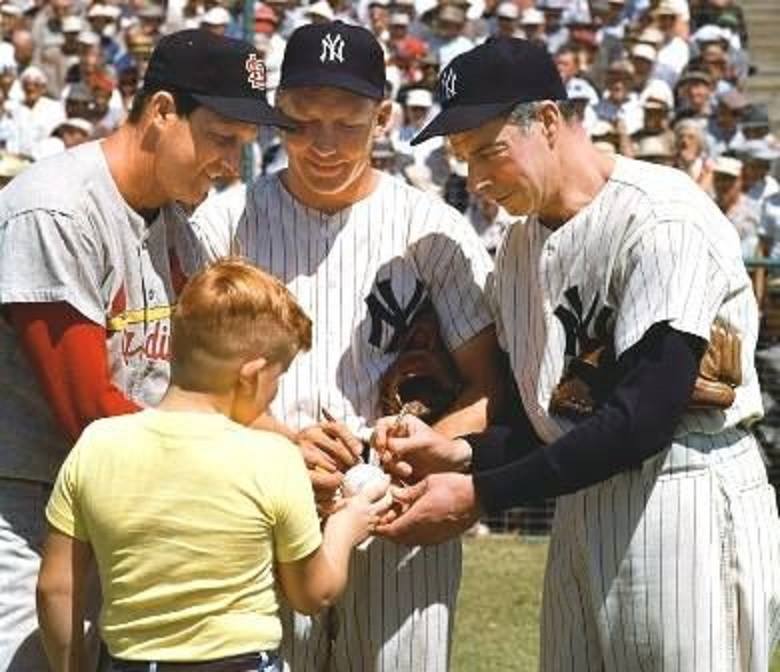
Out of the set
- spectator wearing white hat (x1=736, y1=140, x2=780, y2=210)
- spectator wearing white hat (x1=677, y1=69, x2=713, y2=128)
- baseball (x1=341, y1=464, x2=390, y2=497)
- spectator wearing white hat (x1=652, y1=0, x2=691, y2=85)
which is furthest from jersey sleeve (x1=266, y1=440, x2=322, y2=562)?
spectator wearing white hat (x1=652, y1=0, x2=691, y2=85)

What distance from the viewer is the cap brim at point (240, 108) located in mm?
4195

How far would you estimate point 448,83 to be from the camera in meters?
4.43

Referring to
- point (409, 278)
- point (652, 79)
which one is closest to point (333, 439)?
point (409, 278)

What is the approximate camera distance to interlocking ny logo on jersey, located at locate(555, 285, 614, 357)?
4.35 meters

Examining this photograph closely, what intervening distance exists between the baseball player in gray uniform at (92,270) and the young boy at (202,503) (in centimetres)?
36

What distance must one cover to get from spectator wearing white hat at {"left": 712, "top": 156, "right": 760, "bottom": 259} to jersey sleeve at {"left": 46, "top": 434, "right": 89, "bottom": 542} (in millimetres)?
8806

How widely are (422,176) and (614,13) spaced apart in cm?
397

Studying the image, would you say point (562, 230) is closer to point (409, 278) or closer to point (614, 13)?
point (409, 278)

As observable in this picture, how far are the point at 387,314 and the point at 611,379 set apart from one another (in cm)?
61

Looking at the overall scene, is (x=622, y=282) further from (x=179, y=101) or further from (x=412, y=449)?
(x=179, y=101)

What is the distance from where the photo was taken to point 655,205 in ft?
14.0

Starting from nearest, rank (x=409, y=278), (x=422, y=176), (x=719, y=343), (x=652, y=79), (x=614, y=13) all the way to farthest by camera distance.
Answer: (x=719, y=343), (x=409, y=278), (x=422, y=176), (x=652, y=79), (x=614, y=13)

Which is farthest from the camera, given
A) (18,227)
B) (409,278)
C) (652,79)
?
(652,79)

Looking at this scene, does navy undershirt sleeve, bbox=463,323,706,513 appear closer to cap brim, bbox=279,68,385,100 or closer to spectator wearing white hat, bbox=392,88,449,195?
cap brim, bbox=279,68,385,100
